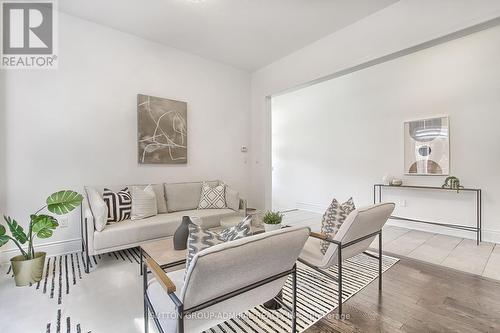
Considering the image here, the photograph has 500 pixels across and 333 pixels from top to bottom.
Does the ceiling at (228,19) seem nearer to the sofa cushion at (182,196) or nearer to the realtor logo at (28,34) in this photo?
the realtor logo at (28,34)

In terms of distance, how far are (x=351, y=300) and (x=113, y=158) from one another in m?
3.42

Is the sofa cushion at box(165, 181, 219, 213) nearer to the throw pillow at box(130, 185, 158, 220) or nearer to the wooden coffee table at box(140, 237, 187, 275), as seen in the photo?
the throw pillow at box(130, 185, 158, 220)

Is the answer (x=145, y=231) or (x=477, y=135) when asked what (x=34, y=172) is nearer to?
(x=145, y=231)

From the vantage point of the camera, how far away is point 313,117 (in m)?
5.76

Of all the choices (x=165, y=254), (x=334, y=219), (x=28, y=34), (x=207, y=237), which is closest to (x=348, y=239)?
(x=334, y=219)

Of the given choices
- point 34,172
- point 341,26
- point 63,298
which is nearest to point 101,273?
point 63,298

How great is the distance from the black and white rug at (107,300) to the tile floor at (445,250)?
62cm

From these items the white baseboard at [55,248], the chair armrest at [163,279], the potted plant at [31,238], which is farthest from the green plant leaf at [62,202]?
the chair armrest at [163,279]

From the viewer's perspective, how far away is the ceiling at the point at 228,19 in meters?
2.83

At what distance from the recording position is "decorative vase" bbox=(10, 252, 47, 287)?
2.23 m

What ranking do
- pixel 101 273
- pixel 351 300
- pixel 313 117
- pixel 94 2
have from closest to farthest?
pixel 351 300
pixel 101 273
pixel 94 2
pixel 313 117

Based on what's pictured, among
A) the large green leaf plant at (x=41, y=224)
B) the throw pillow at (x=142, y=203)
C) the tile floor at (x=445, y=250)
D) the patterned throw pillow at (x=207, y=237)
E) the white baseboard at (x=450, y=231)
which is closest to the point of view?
the patterned throw pillow at (x=207, y=237)

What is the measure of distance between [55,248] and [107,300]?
5.14 feet

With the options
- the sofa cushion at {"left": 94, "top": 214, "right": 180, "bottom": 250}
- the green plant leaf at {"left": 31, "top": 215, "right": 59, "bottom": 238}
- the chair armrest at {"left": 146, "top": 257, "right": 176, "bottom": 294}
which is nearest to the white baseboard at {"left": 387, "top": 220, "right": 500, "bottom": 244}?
the sofa cushion at {"left": 94, "top": 214, "right": 180, "bottom": 250}
